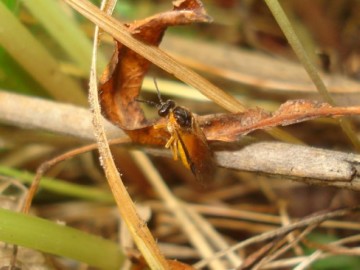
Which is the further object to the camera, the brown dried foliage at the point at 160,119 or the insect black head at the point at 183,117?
the insect black head at the point at 183,117

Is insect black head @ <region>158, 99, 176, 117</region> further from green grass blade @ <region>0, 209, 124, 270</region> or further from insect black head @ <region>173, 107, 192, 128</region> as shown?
green grass blade @ <region>0, 209, 124, 270</region>

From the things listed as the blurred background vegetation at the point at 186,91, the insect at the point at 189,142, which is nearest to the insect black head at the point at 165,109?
the insect at the point at 189,142

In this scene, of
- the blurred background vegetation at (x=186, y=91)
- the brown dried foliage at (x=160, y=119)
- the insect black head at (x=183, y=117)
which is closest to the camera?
the brown dried foliage at (x=160, y=119)

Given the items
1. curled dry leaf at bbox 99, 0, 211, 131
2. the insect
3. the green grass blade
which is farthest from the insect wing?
the green grass blade

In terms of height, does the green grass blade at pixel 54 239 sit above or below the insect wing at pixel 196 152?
below

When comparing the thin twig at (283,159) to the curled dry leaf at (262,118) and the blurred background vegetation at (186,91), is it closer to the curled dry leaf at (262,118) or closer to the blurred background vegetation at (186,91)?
the curled dry leaf at (262,118)

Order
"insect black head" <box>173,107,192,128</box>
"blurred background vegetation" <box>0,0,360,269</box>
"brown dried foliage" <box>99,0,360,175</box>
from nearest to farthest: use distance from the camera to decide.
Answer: "brown dried foliage" <box>99,0,360,175</box>
"insect black head" <box>173,107,192,128</box>
"blurred background vegetation" <box>0,0,360,269</box>

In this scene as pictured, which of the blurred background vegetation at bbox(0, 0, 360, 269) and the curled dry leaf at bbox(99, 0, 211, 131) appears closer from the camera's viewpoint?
the curled dry leaf at bbox(99, 0, 211, 131)

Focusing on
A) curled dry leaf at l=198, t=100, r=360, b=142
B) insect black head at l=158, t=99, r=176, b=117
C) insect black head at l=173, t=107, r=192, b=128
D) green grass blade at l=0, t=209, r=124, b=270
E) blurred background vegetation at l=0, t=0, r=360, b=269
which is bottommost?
green grass blade at l=0, t=209, r=124, b=270
